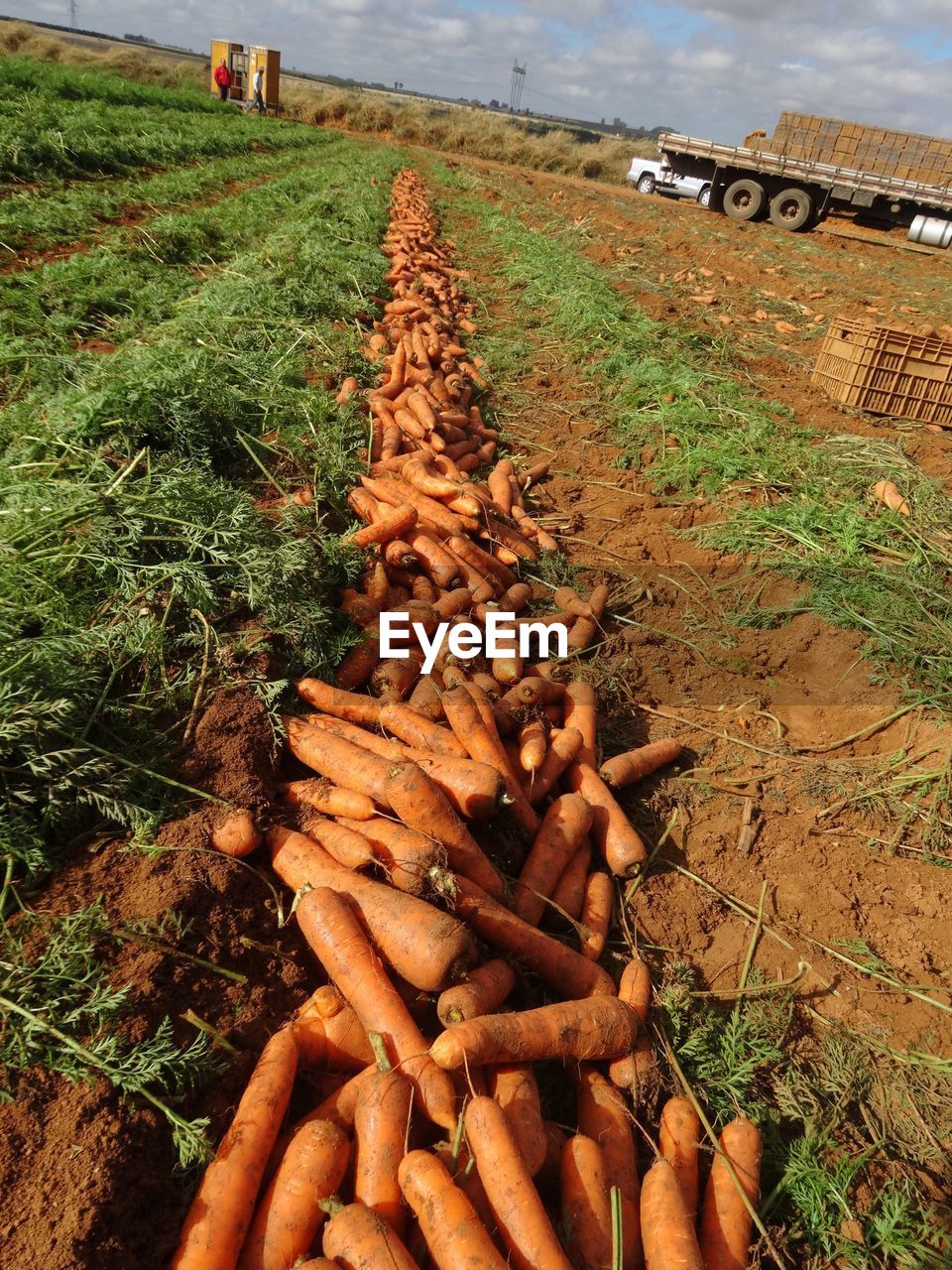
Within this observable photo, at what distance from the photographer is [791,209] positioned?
2294 centimetres

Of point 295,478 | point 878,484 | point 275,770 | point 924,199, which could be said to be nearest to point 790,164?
point 924,199

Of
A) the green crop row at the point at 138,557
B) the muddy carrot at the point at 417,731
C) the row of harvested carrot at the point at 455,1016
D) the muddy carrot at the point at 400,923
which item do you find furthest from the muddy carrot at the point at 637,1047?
the green crop row at the point at 138,557

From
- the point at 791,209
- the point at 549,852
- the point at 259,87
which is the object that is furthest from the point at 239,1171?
the point at 259,87

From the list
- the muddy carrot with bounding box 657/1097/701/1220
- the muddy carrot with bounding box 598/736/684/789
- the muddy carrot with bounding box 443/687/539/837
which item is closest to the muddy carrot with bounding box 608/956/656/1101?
the muddy carrot with bounding box 657/1097/701/1220

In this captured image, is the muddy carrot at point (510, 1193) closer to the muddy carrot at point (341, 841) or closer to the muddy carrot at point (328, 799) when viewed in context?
the muddy carrot at point (341, 841)

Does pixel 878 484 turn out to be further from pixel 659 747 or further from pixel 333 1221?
pixel 333 1221

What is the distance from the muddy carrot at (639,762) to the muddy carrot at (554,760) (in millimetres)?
193

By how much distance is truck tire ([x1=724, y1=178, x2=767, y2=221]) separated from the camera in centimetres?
2341

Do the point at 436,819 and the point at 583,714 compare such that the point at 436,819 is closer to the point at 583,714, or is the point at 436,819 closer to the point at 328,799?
the point at 328,799

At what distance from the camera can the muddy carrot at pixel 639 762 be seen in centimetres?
365

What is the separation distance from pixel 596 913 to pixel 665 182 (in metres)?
32.4

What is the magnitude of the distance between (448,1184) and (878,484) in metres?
5.97

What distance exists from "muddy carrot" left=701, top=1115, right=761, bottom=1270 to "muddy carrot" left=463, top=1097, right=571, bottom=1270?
49 cm

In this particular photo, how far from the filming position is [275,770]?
3109mm
